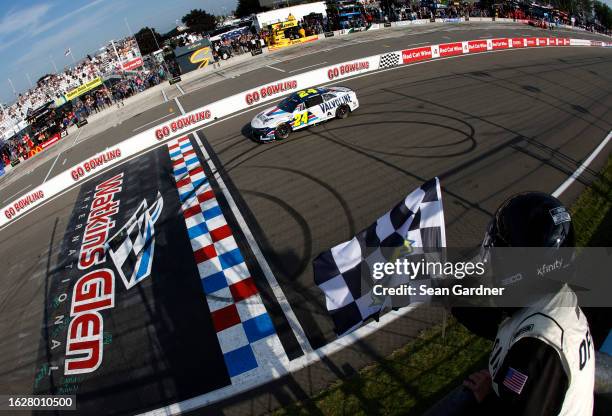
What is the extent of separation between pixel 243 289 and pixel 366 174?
5263 millimetres

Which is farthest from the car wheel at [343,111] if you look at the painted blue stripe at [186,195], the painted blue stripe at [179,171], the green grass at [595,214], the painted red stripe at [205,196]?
the green grass at [595,214]

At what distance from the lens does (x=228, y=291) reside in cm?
767

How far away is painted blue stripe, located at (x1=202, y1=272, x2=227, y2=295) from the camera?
308 inches

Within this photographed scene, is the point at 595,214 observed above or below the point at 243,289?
below

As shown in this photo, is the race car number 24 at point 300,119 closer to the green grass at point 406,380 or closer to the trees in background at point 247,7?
the green grass at point 406,380

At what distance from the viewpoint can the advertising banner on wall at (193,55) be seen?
35.1m

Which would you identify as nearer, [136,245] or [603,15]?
[136,245]

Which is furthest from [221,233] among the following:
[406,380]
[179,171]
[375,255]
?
[375,255]

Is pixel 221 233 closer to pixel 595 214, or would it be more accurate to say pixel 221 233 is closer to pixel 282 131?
pixel 282 131

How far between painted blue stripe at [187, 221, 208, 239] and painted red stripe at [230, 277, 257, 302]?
2532 mm

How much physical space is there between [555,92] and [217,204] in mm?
15982

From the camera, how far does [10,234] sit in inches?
526

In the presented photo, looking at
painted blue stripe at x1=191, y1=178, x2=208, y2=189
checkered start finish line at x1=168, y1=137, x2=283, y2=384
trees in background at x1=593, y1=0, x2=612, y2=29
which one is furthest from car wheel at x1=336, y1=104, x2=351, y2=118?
trees in background at x1=593, y1=0, x2=612, y2=29

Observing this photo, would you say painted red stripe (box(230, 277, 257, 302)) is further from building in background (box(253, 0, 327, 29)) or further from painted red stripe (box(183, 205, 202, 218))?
building in background (box(253, 0, 327, 29))
